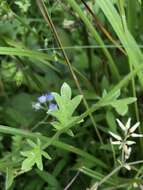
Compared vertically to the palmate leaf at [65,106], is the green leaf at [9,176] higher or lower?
lower

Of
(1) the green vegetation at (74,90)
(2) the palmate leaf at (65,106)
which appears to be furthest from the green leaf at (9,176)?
(2) the palmate leaf at (65,106)

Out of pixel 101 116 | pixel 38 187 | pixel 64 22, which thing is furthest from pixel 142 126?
pixel 64 22

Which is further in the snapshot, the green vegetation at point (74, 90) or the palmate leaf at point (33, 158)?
the green vegetation at point (74, 90)

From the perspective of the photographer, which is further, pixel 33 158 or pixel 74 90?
pixel 74 90

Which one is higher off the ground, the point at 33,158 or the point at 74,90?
the point at 33,158

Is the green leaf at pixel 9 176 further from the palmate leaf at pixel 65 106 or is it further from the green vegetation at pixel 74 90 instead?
the palmate leaf at pixel 65 106

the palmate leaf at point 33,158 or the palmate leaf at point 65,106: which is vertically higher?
the palmate leaf at point 65,106

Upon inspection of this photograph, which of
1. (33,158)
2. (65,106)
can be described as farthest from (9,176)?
(65,106)

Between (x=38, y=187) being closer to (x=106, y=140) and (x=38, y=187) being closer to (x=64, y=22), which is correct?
(x=106, y=140)

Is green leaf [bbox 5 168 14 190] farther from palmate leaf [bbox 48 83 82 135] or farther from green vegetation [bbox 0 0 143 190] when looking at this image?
palmate leaf [bbox 48 83 82 135]

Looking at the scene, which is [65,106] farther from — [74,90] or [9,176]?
[74,90]

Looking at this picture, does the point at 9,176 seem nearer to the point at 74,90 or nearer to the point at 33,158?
the point at 33,158
